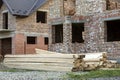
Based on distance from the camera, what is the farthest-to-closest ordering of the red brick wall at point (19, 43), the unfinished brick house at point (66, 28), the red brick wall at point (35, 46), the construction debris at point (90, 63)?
the red brick wall at point (35, 46), the red brick wall at point (19, 43), the unfinished brick house at point (66, 28), the construction debris at point (90, 63)

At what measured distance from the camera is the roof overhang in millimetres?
32625

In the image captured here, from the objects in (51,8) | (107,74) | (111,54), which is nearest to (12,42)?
(51,8)

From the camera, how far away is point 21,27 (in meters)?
34.0

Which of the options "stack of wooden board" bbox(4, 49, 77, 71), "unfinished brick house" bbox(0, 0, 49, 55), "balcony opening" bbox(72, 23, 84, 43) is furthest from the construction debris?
"unfinished brick house" bbox(0, 0, 49, 55)

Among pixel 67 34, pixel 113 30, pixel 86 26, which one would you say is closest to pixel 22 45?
pixel 67 34

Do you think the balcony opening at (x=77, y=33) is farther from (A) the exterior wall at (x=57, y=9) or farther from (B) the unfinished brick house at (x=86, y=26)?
(A) the exterior wall at (x=57, y=9)

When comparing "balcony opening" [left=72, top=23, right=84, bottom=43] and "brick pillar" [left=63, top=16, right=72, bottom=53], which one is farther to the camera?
"balcony opening" [left=72, top=23, right=84, bottom=43]

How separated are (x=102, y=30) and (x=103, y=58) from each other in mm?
5070

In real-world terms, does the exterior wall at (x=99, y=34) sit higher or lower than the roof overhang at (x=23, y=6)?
lower

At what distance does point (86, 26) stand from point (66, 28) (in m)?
1.98

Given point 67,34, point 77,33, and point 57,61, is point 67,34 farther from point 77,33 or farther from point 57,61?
point 57,61

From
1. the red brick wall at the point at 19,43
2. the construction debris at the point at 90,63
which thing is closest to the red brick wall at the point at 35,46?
the red brick wall at the point at 19,43

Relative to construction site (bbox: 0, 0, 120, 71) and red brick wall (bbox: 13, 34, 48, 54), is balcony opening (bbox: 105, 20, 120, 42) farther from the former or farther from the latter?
red brick wall (bbox: 13, 34, 48, 54)

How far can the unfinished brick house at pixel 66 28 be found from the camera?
2281 cm
